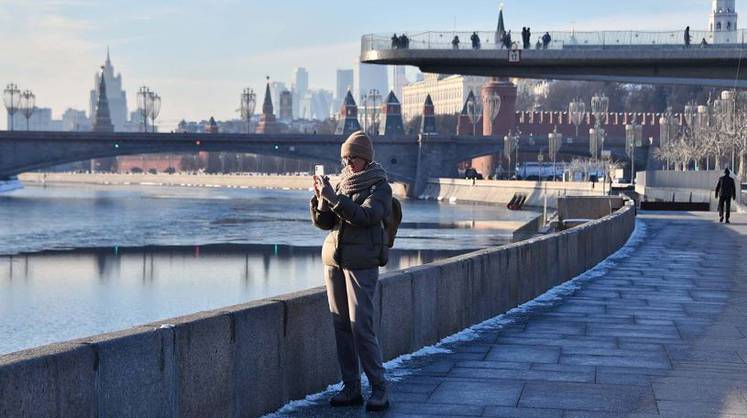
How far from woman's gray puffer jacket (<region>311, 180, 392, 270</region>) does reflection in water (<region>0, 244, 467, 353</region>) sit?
2043 cm

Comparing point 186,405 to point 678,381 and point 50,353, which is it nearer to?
point 50,353

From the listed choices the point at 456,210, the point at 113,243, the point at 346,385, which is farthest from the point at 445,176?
the point at 346,385

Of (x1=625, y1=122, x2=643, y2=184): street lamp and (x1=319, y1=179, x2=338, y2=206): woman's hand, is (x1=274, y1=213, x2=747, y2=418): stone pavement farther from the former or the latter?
(x1=625, y1=122, x2=643, y2=184): street lamp

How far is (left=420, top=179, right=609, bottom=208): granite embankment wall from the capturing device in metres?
99.4

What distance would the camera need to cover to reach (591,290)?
18.9 metres

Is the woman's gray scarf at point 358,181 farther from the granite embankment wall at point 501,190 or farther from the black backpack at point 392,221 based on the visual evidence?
the granite embankment wall at point 501,190

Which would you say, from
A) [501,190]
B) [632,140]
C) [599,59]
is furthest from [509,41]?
[501,190]

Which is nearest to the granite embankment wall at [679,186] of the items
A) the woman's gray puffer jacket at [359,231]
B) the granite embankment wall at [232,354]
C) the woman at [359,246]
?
the granite embankment wall at [232,354]

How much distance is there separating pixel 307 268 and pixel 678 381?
36655 mm

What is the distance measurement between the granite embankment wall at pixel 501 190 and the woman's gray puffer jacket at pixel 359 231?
7942cm

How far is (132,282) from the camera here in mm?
42156

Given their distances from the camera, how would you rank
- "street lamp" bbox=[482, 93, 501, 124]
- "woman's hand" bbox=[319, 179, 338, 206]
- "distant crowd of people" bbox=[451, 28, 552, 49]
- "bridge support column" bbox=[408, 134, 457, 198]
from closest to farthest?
"woman's hand" bbox=[319, 179, 338, 206] < "distant crowd of people" bbox=[451, 28, 552, 49] < "bridge support column" bbox=[408, 134, 457, 198] < "street lamp" bbox=[482, 93, 501, 124]

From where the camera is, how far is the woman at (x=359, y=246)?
9.02 metres

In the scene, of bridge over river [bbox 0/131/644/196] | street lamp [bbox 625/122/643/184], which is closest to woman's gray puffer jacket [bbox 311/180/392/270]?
street lamp [bbox 625/122/643/184]
